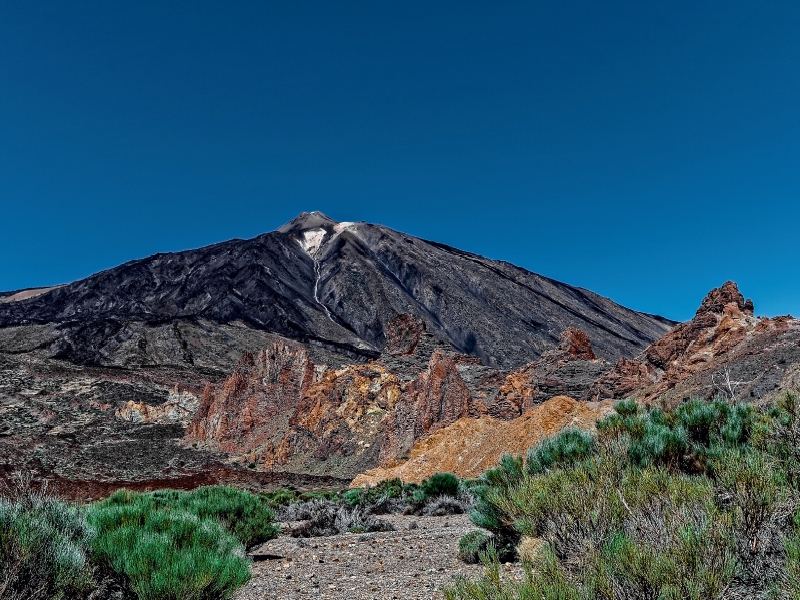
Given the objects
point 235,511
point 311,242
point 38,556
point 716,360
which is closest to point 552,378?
point 716,360

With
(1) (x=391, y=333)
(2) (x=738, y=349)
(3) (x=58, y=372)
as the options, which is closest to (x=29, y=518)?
(2) (x=738, y=349)

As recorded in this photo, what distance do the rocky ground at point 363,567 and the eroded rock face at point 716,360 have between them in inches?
537

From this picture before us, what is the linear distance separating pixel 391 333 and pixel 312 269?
423 ft

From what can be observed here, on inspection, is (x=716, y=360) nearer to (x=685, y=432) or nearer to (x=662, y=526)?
(x=685, y=432)

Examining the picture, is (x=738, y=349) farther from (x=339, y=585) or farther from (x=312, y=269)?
(x=312, y=269)

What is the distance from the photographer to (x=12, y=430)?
42.1m

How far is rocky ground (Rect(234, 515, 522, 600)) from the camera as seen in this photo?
5723mm

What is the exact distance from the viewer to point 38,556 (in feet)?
11.6

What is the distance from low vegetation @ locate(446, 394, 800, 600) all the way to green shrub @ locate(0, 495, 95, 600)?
2844 mm

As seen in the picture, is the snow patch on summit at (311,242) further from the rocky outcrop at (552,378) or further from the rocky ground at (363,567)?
the rocky ground at (363,567)

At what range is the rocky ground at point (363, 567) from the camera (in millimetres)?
5723

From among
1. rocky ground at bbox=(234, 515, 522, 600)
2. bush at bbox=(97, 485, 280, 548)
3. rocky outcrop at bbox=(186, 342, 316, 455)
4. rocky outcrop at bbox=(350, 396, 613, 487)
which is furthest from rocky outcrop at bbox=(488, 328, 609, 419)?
bush at bbox=(97, 485, 280, 548)

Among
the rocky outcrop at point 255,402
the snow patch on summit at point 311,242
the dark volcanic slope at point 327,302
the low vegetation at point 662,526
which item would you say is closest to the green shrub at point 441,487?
the low vegetation at point 662,526

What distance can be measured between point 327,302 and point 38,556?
14059 centimetres
